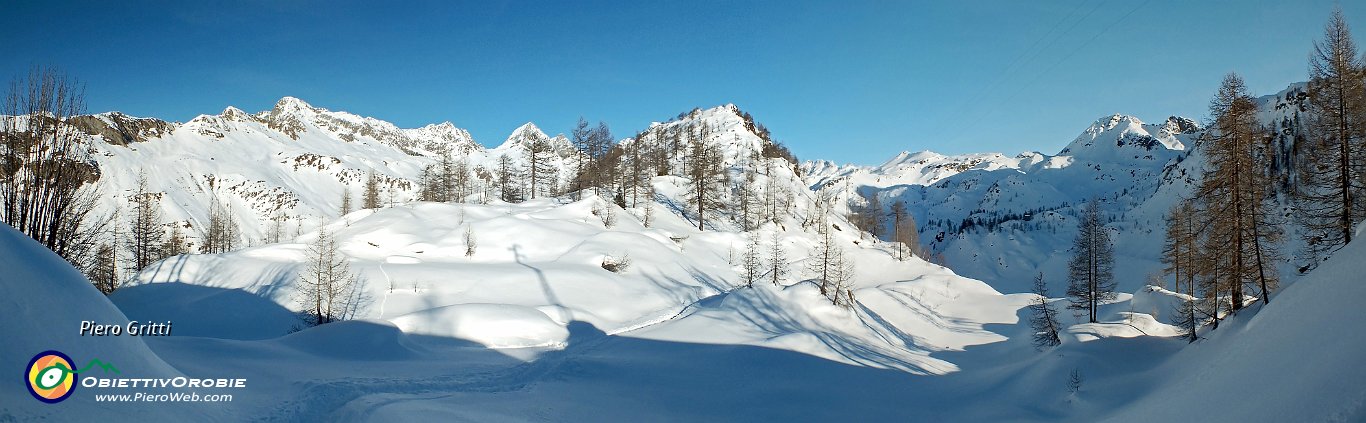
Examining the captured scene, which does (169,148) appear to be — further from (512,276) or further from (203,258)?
(512,276)

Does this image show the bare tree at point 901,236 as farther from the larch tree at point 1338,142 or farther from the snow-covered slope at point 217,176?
the snow-covered slope at point 217,176

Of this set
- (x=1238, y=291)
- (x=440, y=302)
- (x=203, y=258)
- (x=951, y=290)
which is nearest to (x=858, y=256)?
(x=951, y=290)

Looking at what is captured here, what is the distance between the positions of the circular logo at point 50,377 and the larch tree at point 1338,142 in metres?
28.6

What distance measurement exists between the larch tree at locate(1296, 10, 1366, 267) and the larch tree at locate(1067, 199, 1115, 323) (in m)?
11.4

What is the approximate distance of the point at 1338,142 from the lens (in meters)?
16.1

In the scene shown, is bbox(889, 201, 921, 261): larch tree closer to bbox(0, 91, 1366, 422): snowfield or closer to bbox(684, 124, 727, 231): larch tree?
bbox(0, 91, 1366, 422): snowfield

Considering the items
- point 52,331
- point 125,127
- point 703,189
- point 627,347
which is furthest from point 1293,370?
point 125,127

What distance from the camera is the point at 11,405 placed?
455 centimetres

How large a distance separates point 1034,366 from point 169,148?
808ft

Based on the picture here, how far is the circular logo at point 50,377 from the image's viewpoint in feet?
16.1

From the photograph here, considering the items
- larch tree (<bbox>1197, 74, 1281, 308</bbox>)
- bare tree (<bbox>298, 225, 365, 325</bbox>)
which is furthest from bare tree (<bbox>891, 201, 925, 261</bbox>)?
bare tree (<bbox>298, 225, 365, 325</bbox>)

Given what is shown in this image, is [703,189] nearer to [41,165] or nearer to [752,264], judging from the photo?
[752,264]

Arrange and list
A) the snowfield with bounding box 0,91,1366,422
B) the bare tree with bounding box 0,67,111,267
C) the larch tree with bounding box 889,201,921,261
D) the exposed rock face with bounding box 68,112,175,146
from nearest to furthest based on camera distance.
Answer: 1. the snowfield with bounding box 0,91,1366,422
2. the bare tree with bounding box 0,67,111,267
3. the larch tree with bounding box 889,201,921,261
4. the exposed rock face with bounding box 68,112,175,146

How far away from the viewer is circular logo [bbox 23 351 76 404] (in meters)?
4.90
